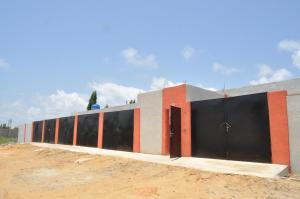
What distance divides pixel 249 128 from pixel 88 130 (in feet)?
46.3

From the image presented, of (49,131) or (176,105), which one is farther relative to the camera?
(49,131)

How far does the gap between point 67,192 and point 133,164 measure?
13.0 ft

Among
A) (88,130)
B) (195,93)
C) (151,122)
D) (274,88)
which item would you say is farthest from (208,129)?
(88,130)

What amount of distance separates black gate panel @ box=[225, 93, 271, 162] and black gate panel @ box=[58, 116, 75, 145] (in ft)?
54.7

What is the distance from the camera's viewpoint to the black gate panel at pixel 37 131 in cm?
3072

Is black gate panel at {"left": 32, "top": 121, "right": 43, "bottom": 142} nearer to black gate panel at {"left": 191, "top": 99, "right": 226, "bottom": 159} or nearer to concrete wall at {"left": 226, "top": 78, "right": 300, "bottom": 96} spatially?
concrete wall at {"left": 226, "top": 78, "right": 300, "bottom": 96}

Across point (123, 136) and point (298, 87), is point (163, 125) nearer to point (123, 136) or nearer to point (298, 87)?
point (123, 136)

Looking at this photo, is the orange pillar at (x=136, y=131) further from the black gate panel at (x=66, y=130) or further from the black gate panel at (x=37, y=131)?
the black gate panel at (x=37, y=131)

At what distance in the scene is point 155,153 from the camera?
44.2ft

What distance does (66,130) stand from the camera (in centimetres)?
2431

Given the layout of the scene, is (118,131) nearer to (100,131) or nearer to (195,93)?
(100,131)

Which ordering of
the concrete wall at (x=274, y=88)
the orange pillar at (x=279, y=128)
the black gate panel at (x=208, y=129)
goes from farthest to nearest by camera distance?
the concrete wall at (x=274, y=88) < the black gate panel at (x=208, y=129) < the orange pillar at (x=279, y=128)

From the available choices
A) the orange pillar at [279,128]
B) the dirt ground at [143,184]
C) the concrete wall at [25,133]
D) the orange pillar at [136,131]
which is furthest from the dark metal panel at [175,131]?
the concrete wall at [25,133]

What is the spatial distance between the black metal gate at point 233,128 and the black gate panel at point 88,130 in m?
10.1
